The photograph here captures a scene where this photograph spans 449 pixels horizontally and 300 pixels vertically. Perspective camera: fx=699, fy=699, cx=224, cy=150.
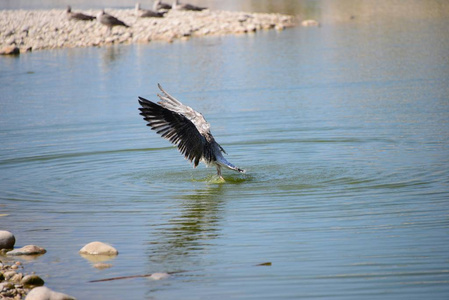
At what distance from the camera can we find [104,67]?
84.9 feet

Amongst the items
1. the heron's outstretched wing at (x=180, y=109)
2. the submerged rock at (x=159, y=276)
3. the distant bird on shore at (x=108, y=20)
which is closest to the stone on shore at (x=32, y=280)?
the submerged rock at (x=159, y=276)

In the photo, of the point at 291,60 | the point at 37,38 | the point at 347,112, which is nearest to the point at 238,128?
the point at 347,112

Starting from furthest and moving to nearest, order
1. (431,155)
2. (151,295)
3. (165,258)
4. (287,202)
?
1. (431,155)
2. (287,202)
3. (165,258)
4. (151,295)

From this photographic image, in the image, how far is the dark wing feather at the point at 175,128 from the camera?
34.1 ft

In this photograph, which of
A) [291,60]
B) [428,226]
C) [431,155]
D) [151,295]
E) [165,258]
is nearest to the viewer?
[151,295]

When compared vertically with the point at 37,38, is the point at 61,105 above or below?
below

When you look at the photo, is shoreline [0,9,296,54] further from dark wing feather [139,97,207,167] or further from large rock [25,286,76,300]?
large rock [25,286,76,300]

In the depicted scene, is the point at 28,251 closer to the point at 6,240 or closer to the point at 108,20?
the point at 6,240

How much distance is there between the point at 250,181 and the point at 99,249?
3916 millimetres

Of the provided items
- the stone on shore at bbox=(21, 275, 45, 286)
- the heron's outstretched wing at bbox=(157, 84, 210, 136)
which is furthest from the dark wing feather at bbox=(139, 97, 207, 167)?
the stone on shore at bbox=(21, 275, 45, 286)

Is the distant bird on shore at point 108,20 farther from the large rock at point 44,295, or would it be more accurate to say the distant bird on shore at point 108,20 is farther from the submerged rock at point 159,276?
the large rock at point 44,295

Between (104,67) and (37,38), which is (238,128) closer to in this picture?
(104,67)

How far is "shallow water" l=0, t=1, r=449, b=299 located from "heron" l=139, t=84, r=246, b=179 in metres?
0.48

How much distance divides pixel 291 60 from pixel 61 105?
8.94 metres
